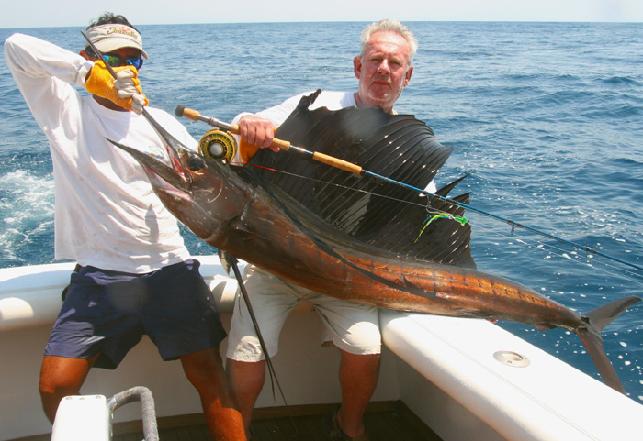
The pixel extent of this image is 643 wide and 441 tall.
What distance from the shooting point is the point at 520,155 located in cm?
884

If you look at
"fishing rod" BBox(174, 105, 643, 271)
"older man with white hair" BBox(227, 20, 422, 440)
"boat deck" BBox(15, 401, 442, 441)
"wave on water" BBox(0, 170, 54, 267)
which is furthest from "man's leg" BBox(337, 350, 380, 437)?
"wave on water" BBox(0, 170, 54, 267)

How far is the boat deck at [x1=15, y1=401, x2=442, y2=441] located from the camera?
2559mm

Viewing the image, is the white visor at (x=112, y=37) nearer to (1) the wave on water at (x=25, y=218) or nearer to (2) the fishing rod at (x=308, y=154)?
(2) the fishing rod at (x=308, y=154)

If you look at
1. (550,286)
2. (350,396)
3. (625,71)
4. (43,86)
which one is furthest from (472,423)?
(625,71)

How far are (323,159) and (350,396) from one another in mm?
858

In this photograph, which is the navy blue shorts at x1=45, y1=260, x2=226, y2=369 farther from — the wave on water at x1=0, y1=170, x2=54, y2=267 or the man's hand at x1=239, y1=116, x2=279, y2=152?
the wave on water at x1=0, y1=170, x2=54, y2=267

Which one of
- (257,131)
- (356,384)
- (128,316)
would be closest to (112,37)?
(257,131)

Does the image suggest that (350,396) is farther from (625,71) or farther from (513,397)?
(625,71)

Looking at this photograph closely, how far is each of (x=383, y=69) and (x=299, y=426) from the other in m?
1.47

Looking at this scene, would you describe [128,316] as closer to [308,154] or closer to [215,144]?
[215,144]

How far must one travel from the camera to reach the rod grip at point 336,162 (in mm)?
2088

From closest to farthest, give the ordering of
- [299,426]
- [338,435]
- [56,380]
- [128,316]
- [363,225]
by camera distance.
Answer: [56,380] < [128,316] < [363,225] < [338,435] < [299,426]

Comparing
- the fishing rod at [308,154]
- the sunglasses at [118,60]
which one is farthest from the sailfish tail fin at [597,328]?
the sunglasses at [118,60]

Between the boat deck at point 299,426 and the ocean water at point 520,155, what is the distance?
4.15 feet
